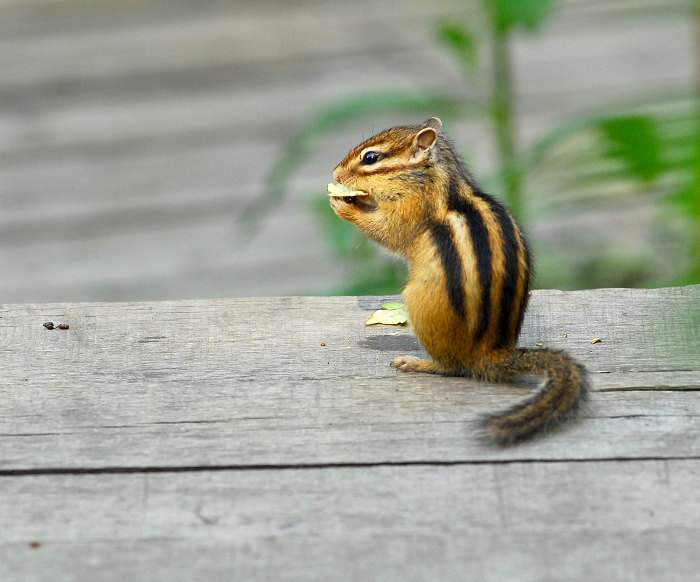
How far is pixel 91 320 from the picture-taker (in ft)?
8.45

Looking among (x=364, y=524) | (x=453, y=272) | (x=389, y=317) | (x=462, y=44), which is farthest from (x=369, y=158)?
(x=364, y=524)

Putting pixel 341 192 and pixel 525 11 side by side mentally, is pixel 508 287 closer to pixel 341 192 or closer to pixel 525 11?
pixel 341 192

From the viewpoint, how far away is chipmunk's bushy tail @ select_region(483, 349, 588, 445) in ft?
6.59

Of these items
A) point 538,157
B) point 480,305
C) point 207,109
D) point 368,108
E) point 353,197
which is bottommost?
point 207,109

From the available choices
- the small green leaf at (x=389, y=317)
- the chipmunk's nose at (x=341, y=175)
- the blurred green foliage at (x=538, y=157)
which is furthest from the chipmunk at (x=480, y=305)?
the blurred green foliage at (x=538, y=157)

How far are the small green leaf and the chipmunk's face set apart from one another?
0.84ft

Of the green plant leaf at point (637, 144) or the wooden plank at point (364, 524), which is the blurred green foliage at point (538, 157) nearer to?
the green plant leaf at point (637, 144)

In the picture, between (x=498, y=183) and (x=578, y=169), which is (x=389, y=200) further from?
(x=578, y=169)

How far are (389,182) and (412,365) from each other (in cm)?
77

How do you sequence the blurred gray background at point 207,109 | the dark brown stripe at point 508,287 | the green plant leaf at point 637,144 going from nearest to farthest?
the dark brown stripe at point 508,287 < the green plant leaf at point 637,144 < the blurred gray background at point 207,109

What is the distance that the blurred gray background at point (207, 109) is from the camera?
570 cm

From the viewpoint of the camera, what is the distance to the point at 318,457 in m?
1.96

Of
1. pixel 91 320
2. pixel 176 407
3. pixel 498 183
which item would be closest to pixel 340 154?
pixel 498 183

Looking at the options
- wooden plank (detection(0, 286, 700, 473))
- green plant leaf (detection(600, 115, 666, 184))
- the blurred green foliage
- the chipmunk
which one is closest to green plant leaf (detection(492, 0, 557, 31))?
the blurred green foliage
